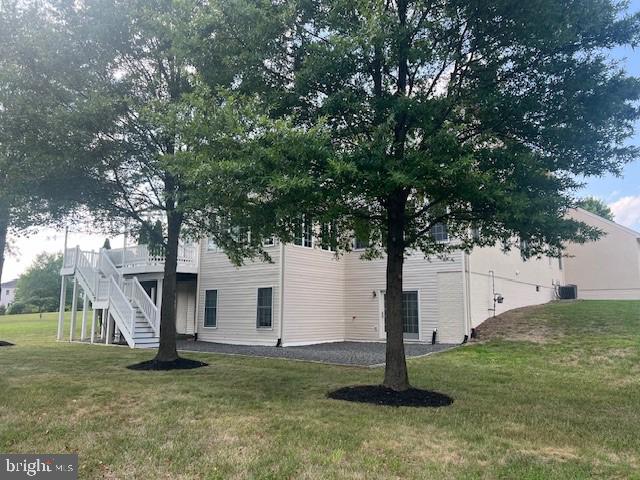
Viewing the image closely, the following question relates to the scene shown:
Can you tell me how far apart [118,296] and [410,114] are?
1342 cm

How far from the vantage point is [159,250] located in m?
12.8

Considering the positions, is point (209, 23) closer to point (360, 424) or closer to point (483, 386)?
point (360, 424)

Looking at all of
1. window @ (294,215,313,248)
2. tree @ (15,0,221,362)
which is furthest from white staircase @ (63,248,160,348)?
window @ (294,215,313,248)

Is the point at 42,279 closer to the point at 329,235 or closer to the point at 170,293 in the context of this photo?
the point at 170,293

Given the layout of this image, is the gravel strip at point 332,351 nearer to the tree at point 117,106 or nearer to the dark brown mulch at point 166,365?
the dark brown mulch at point 166,365

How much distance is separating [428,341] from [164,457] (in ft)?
41.2

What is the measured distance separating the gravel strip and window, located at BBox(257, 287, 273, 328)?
110 cm

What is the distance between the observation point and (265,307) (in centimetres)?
1730

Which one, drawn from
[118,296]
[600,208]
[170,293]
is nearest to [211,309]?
[118,296]

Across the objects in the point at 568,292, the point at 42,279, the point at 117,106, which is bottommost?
the point at 568,292

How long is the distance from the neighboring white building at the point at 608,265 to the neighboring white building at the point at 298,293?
21.1 feet

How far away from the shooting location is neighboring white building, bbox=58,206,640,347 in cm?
1628

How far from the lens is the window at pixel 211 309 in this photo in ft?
62.4

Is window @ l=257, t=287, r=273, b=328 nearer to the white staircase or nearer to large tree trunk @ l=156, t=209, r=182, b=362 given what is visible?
the white staircase
